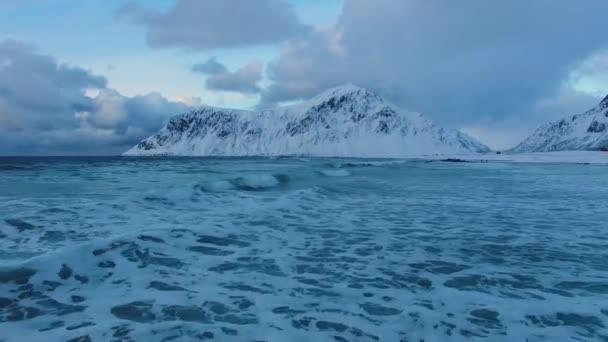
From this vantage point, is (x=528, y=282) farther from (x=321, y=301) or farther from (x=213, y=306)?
(x=213, y=306)

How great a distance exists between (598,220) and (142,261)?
13885 millimetres

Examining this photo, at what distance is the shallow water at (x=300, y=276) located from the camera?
5.53 meters

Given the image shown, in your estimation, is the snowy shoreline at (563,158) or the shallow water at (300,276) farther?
the snowy shoreline at (563,158)

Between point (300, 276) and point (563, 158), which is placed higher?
point (563, 158)

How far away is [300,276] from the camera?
25.6ft

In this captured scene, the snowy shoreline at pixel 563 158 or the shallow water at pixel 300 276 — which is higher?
the snowy shoreline at pixel 563 158

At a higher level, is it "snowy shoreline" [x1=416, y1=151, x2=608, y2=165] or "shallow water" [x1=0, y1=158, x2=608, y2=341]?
"snowy shoreline" [x1=416, y1=151, x2=608, y2=165]

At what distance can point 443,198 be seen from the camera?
20562 millimetres

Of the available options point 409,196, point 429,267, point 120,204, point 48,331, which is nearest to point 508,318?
point 429,267

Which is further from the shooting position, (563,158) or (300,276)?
(563,158)

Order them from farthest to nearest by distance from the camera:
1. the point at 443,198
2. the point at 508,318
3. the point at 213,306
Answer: the point at 443,198
the point at 213,306
the point at 508,318

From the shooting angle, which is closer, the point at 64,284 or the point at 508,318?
the point at 508,318

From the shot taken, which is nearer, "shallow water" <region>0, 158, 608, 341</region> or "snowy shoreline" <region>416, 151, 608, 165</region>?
"shallow water" <region>0, 158, 608, 341</region>

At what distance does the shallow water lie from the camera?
5527 mm
